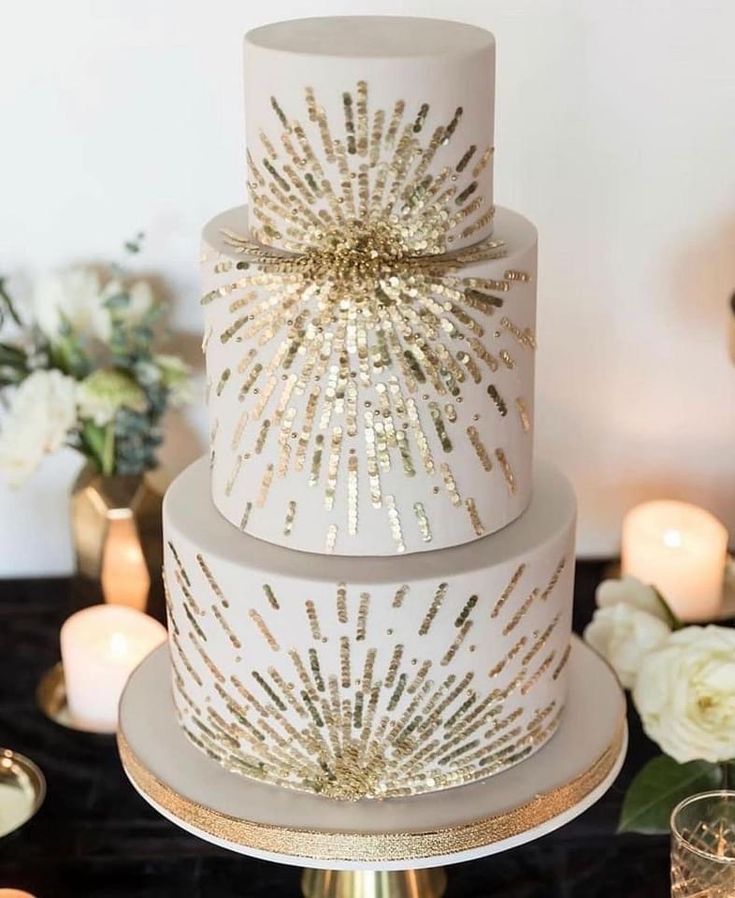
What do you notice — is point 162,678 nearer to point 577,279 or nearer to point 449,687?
point 449,687

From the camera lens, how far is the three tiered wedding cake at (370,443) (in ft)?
2.40

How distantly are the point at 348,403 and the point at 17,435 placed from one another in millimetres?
500

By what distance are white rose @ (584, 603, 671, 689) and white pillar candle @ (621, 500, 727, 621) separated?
272mm

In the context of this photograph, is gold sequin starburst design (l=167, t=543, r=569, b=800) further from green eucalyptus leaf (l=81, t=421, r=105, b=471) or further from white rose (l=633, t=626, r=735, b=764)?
green eucalyptus leaf (l=81, t=421, r=105, b=471)

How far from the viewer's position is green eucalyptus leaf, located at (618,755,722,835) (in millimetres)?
955

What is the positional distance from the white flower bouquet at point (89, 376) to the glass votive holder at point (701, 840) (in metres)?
0.60

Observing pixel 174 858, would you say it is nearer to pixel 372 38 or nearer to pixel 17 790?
pixel 17 790

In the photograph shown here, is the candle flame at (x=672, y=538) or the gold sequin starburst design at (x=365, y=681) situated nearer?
the gold sequin starburst design at (x=365, y=681)

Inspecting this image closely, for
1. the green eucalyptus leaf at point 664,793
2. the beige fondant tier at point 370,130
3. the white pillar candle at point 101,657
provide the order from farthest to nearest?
the white pillar candle at point 101,657 < the green eucalyptus leaf at point 664,793 < the beige fondant tier at point 370,130

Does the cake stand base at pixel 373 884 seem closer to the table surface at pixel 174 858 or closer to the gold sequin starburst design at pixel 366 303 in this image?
the table surface at pixel 174 858

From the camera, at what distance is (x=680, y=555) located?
125cm

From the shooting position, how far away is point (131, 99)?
1.16 metres

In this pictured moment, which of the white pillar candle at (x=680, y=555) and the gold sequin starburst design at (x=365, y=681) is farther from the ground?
the gold sequin starburst design at (x=365, y=681)

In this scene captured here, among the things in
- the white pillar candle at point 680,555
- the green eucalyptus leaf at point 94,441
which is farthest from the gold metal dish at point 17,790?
the white pillar candle at point 680,555
